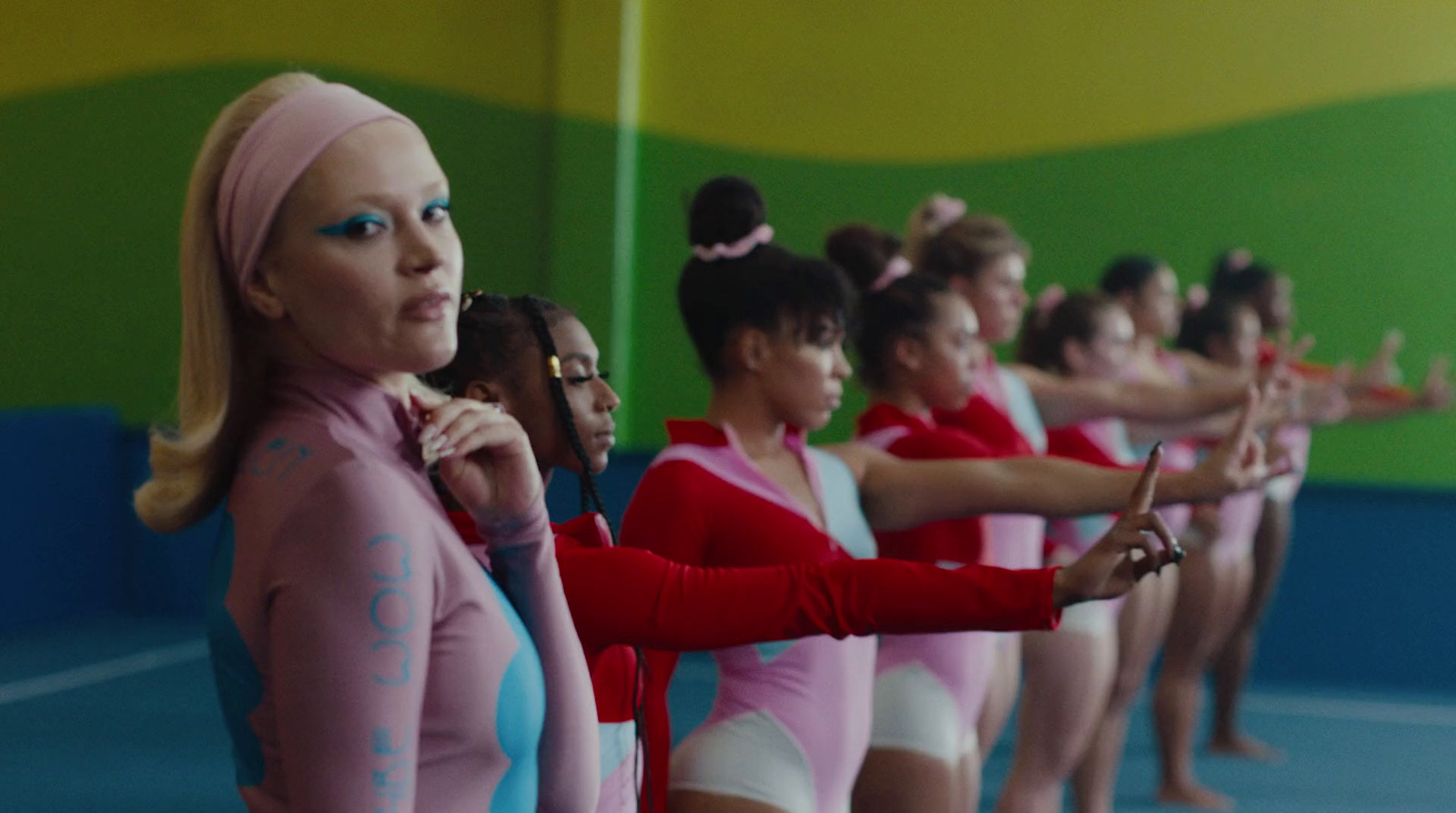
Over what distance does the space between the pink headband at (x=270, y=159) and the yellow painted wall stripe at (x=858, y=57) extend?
20.4ft

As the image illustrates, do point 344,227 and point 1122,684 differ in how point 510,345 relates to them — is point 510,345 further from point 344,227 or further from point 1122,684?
point 1122,684

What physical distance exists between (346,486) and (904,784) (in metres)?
1.75

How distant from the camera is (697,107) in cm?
761

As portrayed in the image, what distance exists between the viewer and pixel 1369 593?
695cm

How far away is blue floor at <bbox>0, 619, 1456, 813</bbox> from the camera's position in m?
5.08

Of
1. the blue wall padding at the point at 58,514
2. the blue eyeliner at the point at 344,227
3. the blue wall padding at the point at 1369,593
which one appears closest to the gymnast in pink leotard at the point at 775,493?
the blue eyeliner at the point at 344,227

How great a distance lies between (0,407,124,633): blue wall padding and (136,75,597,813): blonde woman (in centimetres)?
617

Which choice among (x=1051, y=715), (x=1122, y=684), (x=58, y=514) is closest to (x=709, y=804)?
(x=1051, y=715)

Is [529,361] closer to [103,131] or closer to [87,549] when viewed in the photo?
[87,549]

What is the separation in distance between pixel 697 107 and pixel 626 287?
81 centimetres

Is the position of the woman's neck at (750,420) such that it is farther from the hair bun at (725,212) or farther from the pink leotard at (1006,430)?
the pink leotard at (1006,430)

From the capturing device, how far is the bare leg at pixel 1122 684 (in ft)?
14.9

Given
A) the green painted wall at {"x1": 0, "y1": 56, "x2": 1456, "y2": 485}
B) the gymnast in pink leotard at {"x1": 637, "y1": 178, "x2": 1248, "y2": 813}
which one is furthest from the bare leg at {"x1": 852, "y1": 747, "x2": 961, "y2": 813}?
the green painted wall at {"x1": 0, "y1": 56, "x2": 1456, "y2": 485}

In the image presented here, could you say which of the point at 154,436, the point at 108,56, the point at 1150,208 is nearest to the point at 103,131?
the point at 108,56
